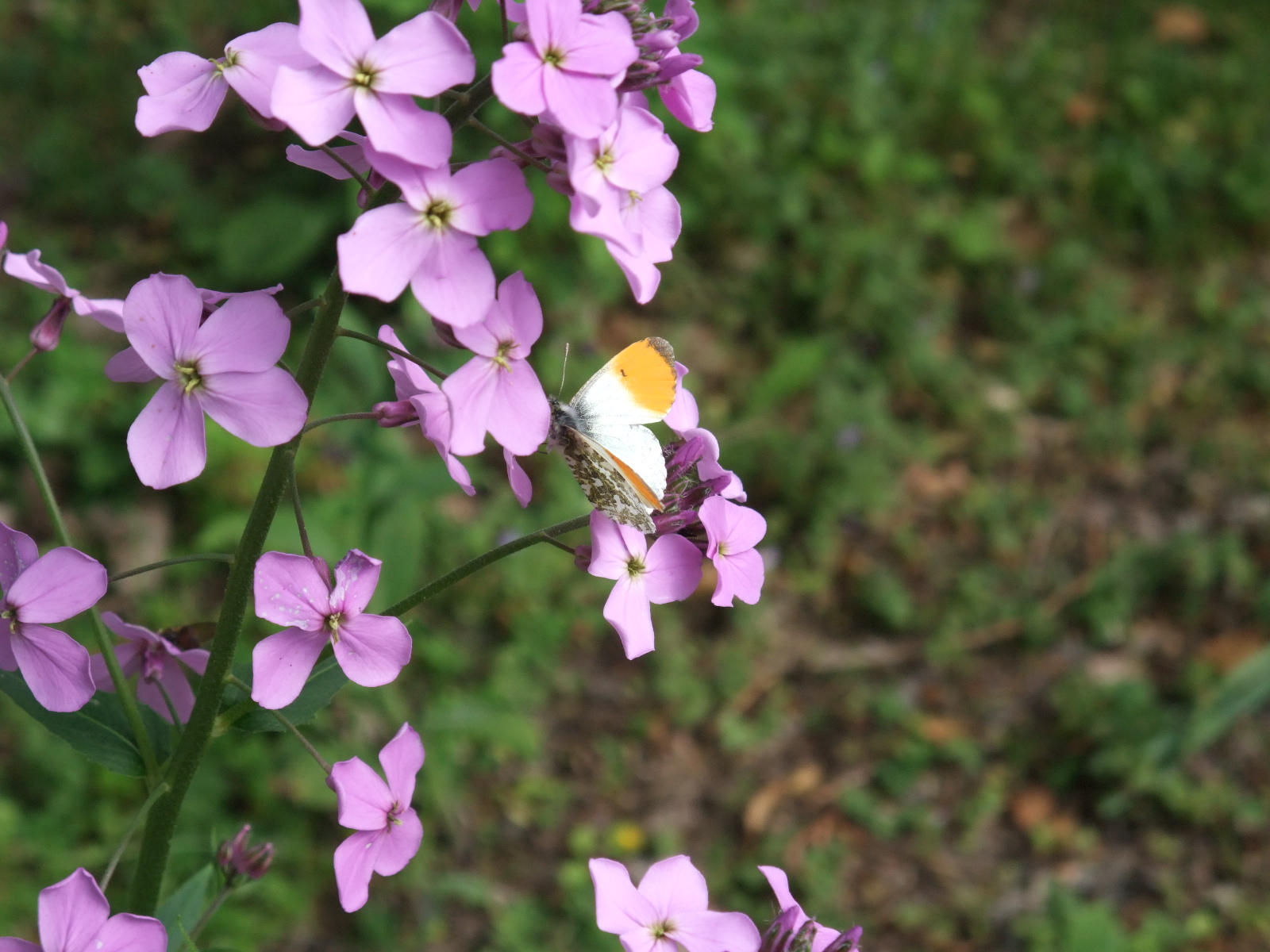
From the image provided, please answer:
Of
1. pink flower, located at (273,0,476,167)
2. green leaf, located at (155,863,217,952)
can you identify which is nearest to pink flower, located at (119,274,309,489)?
pink flower, located at (273,0,476,167)

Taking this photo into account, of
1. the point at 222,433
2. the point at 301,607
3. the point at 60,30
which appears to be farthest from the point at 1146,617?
the point at 60,30

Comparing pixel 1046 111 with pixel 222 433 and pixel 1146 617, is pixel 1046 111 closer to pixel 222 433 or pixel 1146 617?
pixel 1146 617

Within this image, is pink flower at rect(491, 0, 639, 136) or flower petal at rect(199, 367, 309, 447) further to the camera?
flower petal at rect(199, 367, 309, 447)

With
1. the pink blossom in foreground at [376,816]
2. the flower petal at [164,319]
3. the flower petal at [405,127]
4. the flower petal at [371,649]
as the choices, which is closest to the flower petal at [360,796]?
the pink blossom in foreground at [376,816]

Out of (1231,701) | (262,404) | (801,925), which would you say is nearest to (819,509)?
(1231,701)

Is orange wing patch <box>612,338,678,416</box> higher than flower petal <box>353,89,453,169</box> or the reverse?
the reverse

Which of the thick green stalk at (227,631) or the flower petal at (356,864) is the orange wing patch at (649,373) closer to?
the thick green stalk at (227,631)

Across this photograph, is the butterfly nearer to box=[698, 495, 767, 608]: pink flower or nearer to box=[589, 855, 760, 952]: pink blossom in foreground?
box=[698, 495, 767, 608]: pink flower
